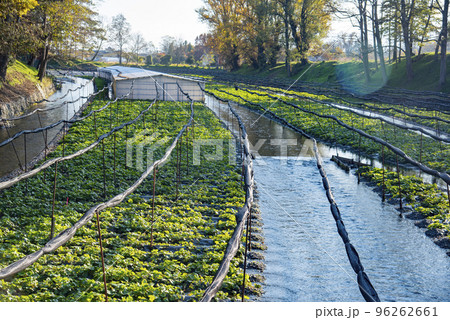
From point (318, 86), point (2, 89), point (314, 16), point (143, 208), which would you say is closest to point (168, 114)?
point (2, 89)

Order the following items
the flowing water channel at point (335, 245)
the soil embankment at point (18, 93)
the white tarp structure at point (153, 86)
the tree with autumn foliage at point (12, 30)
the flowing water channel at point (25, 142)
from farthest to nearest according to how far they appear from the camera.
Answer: the white tarp structure at point (153, 86) → the soil embankment at point (18, 93) → the tree with autumn foliage at point (12, 30) → the flowing water channel at point (25, 142) → the flowing water channel at point (335, 245)

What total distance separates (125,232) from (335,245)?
4651 millimetres

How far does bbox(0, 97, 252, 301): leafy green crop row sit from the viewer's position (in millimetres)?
7109

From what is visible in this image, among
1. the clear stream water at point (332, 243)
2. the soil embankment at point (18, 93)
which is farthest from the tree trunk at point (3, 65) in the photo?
the clear stream water at point (332, 243)

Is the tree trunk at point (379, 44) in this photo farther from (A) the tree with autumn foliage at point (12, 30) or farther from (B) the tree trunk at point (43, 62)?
(A) the tree with autumn foliage at point (12, 30)

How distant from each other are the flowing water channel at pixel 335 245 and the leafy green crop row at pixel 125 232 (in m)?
1.00

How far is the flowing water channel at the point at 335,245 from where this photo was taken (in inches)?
330

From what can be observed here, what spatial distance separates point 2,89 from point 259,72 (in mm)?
49773

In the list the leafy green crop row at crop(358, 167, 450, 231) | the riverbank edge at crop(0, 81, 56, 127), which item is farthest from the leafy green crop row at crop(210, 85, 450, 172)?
the riverbank edge at crop(0, 81, 56, 127)

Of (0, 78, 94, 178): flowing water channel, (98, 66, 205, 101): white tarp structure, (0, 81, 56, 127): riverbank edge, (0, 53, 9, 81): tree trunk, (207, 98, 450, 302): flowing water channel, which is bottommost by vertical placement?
(207, 98, 450, 302): flowing water channel

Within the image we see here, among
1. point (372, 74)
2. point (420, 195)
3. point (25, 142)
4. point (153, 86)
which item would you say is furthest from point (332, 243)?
point (372, 74)

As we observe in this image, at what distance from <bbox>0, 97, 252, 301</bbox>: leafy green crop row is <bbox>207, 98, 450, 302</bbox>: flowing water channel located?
1003mm

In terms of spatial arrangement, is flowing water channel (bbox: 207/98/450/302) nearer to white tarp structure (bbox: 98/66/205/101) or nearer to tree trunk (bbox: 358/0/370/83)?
white tarp structure (bbox: 98/66/205/101)

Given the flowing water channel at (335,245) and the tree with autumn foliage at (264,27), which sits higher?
the tree with autumn foliage at (264,27)
